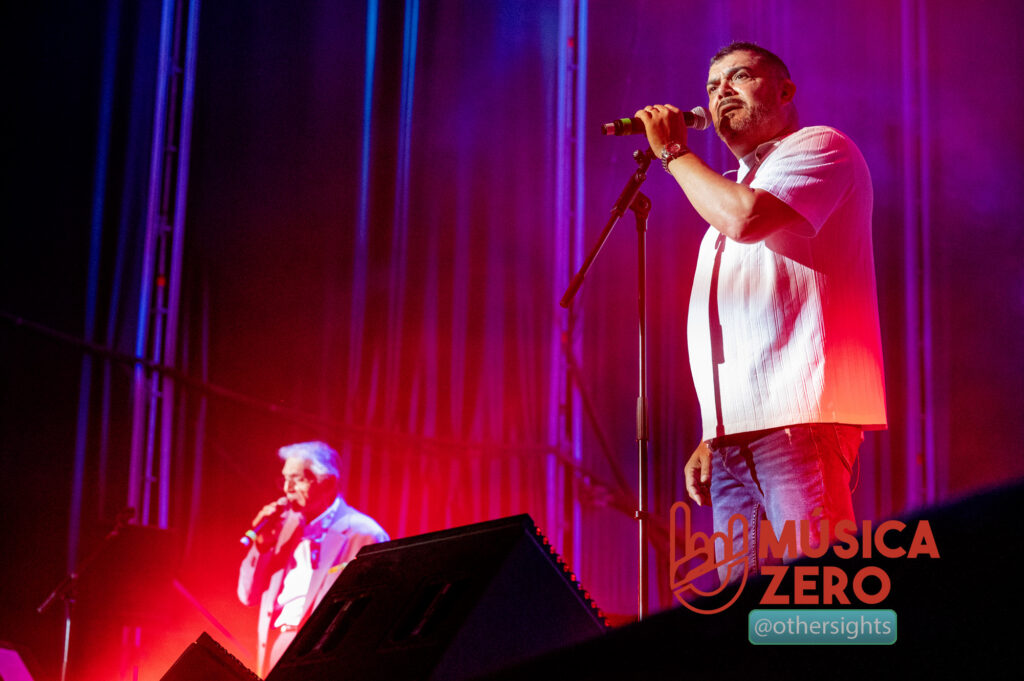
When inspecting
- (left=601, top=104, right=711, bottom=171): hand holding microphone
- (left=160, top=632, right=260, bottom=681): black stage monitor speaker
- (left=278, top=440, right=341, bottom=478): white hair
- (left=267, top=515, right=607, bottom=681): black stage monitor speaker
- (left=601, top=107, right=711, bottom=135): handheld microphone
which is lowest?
(left=278, top=440, right=341, bottom=478): white hair

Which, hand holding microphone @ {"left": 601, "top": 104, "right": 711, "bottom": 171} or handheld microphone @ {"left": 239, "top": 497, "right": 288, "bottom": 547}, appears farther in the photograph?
handheld microphone @ {"left": 239, "top": 497, "right": 288, "bottom": 547}

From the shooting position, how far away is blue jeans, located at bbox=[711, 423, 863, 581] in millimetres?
1642

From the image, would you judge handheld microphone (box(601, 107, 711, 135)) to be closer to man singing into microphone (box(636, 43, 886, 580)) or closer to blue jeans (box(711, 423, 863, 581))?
man singing into microphone (box(636, 43, 886, 580))

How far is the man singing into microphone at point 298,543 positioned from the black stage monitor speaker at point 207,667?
9.45ft

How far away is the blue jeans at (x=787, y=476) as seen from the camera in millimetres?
1642

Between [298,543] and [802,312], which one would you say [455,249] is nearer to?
[298,543]

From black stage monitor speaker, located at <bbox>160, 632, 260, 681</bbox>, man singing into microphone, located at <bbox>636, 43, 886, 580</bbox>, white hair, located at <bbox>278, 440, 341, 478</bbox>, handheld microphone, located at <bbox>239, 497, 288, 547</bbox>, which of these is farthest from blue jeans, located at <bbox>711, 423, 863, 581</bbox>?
white hair, located at <bbox>278, 440, 341, 478</bbox>

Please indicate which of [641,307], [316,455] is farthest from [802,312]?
[316,455]

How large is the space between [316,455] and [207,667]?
331 centimetres

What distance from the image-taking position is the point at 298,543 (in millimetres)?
4535

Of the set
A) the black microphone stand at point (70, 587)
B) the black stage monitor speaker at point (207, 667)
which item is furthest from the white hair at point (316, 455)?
the black stage monitor speaker at point (207, 667)

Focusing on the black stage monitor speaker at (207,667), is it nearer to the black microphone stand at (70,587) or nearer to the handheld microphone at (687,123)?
the handheld microphone at (687,123)

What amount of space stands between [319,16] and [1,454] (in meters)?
2.57

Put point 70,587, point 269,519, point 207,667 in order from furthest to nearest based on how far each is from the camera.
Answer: point 269,519 < point 70,587 < point 207,667
